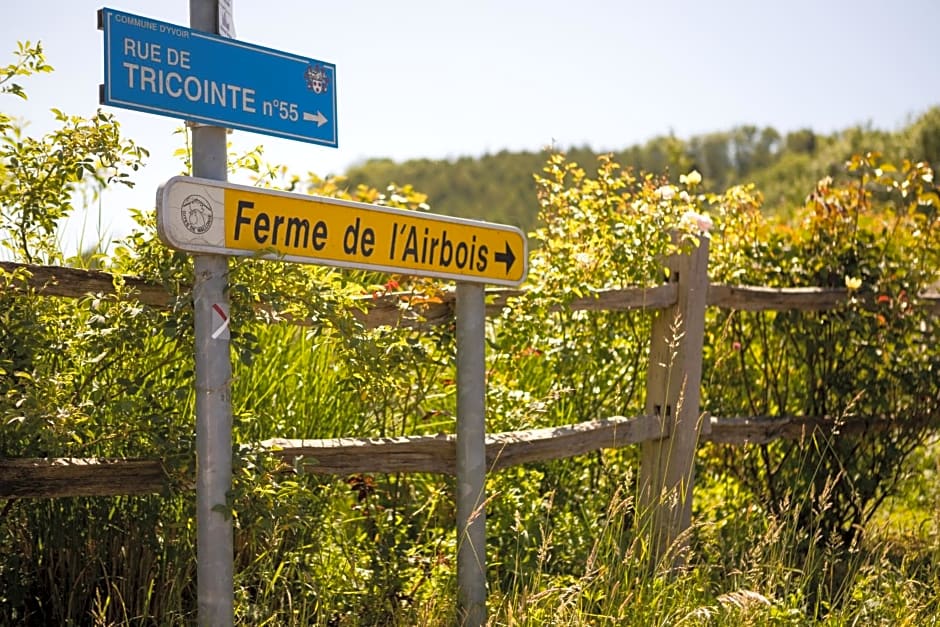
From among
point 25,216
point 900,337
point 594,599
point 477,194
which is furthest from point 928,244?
point 477,194

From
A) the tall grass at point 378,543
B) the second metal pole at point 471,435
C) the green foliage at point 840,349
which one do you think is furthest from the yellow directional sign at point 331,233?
the green foliage at point 840,349

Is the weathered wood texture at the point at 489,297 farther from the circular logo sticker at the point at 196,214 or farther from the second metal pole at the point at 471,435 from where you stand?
the circular logo sticker at the point at 196,214

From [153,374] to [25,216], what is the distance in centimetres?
73

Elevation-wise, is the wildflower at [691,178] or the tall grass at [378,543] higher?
the wildflower at [691,178]

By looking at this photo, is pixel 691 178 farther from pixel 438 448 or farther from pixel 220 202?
pixel 220 202

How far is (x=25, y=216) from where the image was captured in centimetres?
335

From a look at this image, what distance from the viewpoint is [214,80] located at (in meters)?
2.80

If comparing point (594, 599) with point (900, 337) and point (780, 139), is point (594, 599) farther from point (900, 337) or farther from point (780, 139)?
point (780, 139)

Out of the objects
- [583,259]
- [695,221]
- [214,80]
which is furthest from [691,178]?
[214,80]

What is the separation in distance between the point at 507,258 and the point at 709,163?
45.4 m

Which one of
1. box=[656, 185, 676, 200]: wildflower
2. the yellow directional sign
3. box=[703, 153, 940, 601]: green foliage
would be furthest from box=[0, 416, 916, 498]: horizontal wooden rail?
box=[656, 185, 676, 200]: wildflower

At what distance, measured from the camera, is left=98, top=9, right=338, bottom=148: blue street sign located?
261 centimetres

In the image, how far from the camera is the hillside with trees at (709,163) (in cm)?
3128

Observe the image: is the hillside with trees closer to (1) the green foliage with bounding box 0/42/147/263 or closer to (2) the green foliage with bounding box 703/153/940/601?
(2) the green foliage with bounding box 703/153/940/601
